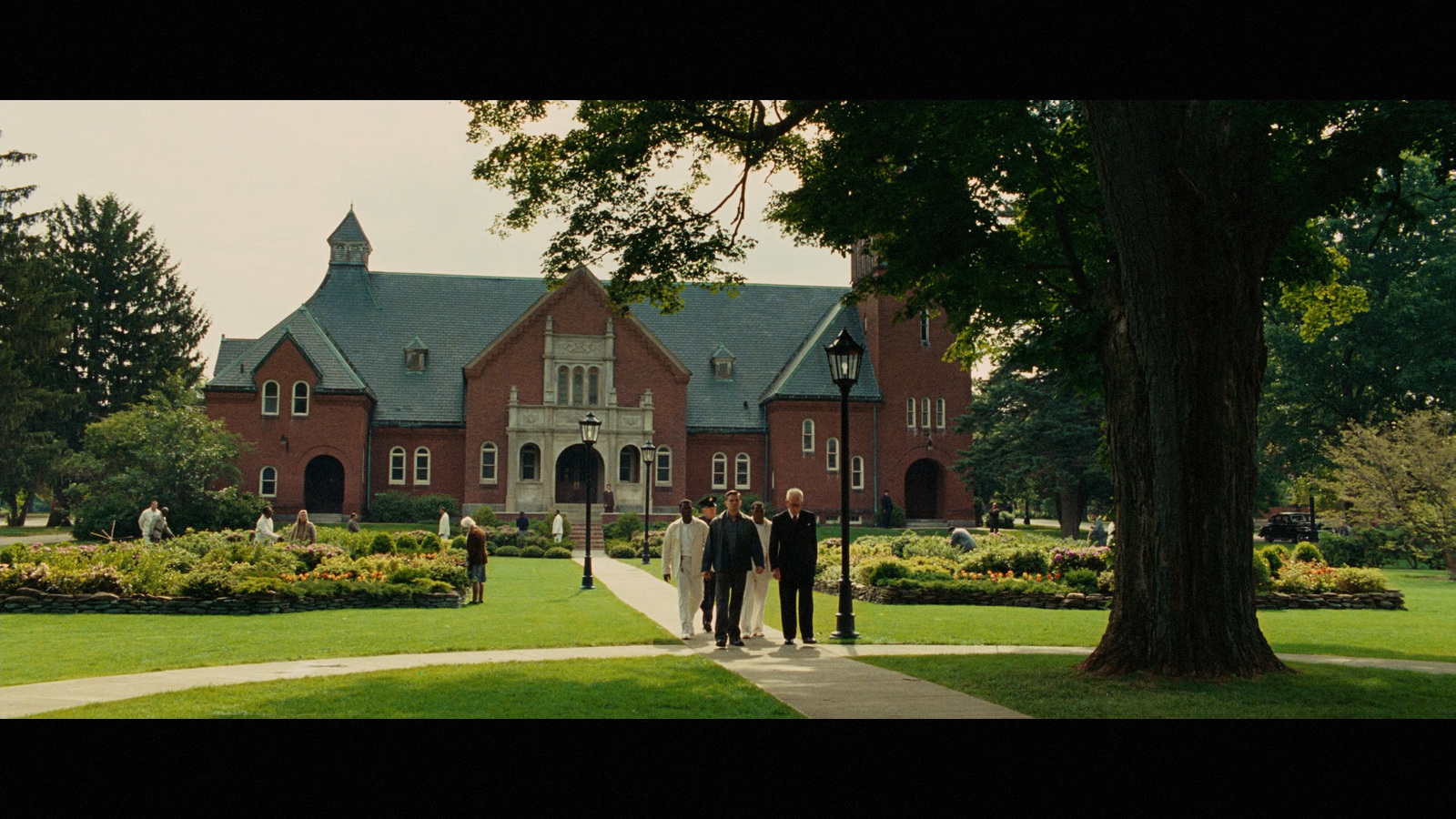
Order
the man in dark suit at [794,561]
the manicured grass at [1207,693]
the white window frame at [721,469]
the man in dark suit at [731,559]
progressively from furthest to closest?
the white window frame at [721,469] → the man in dark suit at [794,561] → the man in dark suit at [731,559] → the manicured grass at [1207,693]

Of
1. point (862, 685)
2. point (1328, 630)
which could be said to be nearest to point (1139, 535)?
point (862, 685)

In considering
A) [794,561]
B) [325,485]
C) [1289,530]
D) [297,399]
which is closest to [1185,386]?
[794,561]

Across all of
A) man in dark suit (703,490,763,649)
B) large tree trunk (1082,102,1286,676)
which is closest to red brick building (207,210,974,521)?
man in dark suit (703,490,763,649)

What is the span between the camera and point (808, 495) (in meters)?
47.4

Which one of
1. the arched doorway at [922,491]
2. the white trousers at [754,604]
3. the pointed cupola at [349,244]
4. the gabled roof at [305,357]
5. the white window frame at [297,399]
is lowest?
the white trousers at [754,604]

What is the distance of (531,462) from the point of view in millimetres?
46406

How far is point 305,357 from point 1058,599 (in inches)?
1354

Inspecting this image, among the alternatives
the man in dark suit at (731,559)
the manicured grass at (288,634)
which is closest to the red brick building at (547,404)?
the manicured grass at (288,634)

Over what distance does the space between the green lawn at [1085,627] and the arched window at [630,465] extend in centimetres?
2569

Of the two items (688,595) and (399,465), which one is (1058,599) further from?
(399,465)

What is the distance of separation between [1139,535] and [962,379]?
38518 millimetres

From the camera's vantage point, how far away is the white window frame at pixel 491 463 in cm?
4559

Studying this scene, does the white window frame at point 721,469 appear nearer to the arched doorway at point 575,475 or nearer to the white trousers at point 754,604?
the arched doorway at point 575,475
